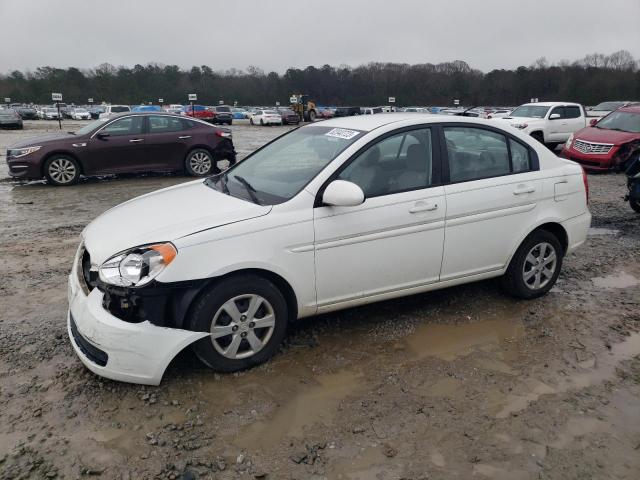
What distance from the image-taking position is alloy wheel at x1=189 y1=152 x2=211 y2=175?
11.6 meters

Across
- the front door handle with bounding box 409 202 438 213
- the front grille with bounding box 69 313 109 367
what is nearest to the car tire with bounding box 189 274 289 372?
the front grille with bounding box 69 313 109 367

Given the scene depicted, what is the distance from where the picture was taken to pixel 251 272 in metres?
3.24

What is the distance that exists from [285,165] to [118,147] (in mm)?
7855

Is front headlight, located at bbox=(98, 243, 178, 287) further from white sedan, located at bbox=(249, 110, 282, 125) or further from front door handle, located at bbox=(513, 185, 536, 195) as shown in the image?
white sedan, located at bbox=(249, 110, 282, 125)

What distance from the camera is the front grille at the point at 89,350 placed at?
3029 millimetres

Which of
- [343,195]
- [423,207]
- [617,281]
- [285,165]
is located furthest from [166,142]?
[617,281]

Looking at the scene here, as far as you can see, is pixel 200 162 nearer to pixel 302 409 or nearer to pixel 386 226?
pixel 386 226

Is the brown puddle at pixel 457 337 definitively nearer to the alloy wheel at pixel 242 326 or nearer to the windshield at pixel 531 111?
the alloy wheel at pixel 242 326

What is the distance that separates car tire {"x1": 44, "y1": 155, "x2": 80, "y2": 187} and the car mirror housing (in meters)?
8.87

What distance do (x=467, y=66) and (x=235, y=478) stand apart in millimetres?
117310

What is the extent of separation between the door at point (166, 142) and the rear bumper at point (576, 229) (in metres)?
8.86

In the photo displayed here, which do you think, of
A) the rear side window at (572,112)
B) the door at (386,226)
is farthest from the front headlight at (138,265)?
the rear side window at (572,112)

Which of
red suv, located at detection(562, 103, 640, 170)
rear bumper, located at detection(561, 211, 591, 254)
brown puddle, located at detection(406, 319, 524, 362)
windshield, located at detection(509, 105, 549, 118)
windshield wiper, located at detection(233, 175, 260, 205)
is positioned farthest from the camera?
windshield, located at detection(509, 105, 549, 118)

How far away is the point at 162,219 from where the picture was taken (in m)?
3.36
